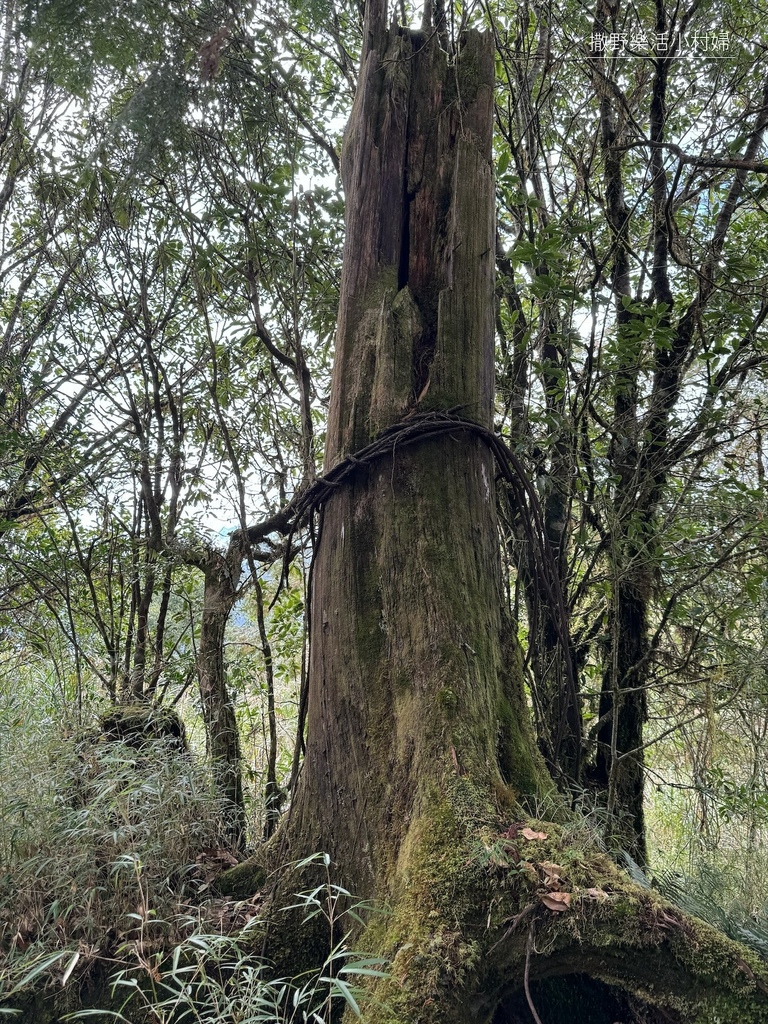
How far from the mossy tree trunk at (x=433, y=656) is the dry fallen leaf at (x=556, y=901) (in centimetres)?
1

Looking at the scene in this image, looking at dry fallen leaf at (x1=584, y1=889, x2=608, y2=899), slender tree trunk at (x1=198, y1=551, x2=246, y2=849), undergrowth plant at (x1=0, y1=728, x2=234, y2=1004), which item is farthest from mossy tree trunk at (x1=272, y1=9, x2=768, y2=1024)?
slender tree trunk at (x1=198, y1=551, x2=246, y2=849)

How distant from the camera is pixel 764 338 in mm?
3295

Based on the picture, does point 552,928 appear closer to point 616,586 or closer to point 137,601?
point 616,586

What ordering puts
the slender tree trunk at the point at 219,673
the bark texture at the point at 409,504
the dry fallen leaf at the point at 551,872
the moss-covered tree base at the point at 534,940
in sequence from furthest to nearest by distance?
the slender tree trunk at the point at 219,673 → the bark texture at the point at 409,504 → the dry fallen leaf at the point at 551,872 → the moss-covered tree base at the point at 534,940

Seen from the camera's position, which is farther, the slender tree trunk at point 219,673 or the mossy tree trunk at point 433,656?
the slender tree trunk at point 219,673

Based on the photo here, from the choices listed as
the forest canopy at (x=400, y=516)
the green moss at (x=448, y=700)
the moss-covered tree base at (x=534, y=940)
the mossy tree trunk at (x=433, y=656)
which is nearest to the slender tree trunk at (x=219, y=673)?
the forest canopy at (x=400, y=516)

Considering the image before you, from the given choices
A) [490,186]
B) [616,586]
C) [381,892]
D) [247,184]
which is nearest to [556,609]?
[616,586]

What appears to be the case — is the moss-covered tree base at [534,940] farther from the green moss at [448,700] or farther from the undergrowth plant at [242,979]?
the green moss at [448,700]

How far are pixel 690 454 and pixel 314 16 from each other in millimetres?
3053

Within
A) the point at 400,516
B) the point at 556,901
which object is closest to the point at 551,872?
the point at 556,901

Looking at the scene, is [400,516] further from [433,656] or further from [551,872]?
[551,872]

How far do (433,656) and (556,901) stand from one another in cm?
71

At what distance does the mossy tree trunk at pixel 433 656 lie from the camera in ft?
4.72

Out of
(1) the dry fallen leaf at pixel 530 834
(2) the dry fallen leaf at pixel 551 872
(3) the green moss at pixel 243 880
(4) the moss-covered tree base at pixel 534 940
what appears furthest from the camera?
(3) the green moss at pixel 243 880
